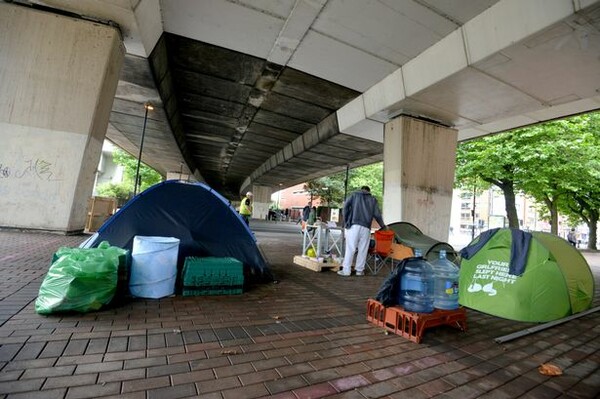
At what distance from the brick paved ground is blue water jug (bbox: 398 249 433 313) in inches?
14.5

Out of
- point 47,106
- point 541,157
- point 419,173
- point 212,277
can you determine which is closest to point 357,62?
point 419,173

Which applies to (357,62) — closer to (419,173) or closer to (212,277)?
(419,173)

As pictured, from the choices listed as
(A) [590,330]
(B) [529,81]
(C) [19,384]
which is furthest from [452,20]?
(C) [19,384]

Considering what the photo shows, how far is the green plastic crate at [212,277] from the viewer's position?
4250mm

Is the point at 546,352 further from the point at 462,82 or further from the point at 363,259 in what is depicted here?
the point at 462,82

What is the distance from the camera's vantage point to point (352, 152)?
17.3 meters

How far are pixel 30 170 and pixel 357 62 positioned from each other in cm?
901

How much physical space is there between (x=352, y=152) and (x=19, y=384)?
16.6 meters

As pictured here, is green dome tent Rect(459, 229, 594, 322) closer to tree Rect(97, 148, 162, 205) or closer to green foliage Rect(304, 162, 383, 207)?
green foliage Rect(304, 162, 383, 207)

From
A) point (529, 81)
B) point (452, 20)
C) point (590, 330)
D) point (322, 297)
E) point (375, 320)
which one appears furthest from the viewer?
point (529, 81)

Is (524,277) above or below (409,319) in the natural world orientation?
above

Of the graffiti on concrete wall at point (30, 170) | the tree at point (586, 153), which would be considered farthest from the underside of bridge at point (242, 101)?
the tree at point (586, 153)

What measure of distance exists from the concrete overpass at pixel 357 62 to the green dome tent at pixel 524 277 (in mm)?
4148

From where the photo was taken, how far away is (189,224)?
5086 mm
